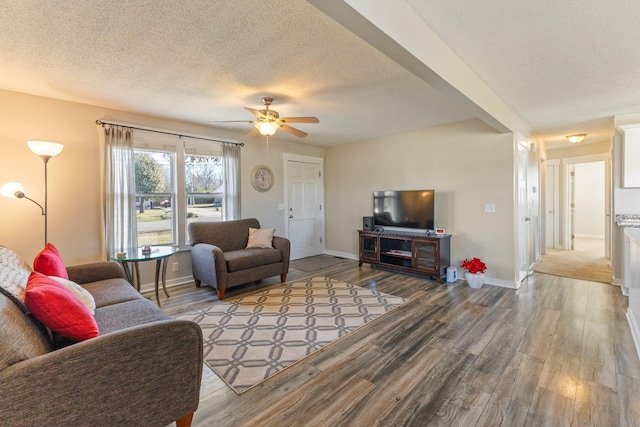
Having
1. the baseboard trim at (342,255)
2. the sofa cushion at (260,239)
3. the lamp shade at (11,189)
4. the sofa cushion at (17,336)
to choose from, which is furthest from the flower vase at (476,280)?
the lamp shade at (11,189)

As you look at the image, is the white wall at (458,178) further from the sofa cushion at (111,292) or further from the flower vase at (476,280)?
the sofa cushion at (111,292)

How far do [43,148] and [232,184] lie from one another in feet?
7.56

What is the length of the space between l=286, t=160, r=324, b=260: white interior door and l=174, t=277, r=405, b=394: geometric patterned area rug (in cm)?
185

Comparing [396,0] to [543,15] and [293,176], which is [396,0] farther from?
[293,176]

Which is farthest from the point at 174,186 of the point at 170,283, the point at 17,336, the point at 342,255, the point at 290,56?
the point at 342,255

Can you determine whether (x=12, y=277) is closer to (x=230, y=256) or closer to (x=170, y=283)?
(x=230, y=256)

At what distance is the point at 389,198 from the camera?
4.93 m

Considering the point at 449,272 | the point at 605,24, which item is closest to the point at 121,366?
the point at 605,24

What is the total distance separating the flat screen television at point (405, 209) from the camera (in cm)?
448

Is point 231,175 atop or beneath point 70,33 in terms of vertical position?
beneath

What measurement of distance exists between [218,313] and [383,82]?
117 inches

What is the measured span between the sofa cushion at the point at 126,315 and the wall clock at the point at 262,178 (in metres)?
3.14

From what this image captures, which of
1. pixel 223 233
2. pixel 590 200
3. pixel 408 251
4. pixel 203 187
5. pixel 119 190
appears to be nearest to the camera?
pixel 119 190

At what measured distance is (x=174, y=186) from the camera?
165 inches
